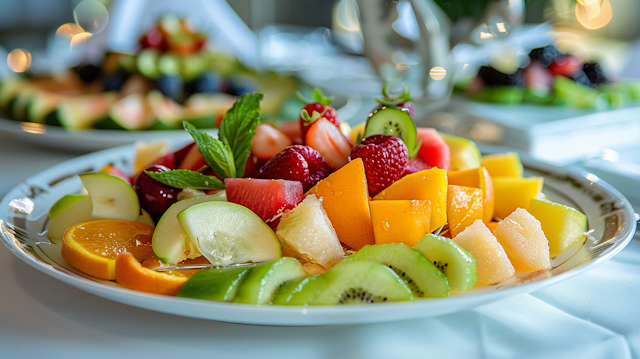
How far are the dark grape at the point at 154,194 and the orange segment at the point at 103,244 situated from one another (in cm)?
4

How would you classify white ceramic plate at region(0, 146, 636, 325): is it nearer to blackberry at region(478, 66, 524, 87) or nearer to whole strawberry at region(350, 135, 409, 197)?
whole strawberry at region(350, 135, 409, 197)

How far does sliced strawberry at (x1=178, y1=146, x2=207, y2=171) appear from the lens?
3.55 feet

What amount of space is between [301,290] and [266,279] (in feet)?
0.16

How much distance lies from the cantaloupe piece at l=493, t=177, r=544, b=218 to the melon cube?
1.33ft

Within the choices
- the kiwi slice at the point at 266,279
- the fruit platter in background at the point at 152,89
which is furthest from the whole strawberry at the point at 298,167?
the fruit platter in background at the point at 152,89

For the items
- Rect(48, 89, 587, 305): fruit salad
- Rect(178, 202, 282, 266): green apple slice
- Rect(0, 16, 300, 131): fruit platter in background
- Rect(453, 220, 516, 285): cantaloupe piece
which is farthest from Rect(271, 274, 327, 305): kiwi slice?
Rect(0, 16, 300, 131): fruit platter in background

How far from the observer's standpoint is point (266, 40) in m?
3.89

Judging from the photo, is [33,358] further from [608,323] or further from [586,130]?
[586,130]

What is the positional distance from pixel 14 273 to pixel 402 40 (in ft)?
5.75

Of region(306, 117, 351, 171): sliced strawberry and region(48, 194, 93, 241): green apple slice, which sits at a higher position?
region(306, 117, 351, 171): sliced strawberry

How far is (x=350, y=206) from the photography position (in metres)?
0.86

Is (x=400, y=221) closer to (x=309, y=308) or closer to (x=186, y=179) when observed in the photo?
(x=309, y=308)

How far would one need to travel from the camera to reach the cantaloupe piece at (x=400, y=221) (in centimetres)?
82

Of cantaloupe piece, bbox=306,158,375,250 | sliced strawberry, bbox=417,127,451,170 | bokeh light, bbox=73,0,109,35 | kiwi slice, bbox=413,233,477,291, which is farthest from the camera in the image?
bokeh light, bbox=73,0,109,35
